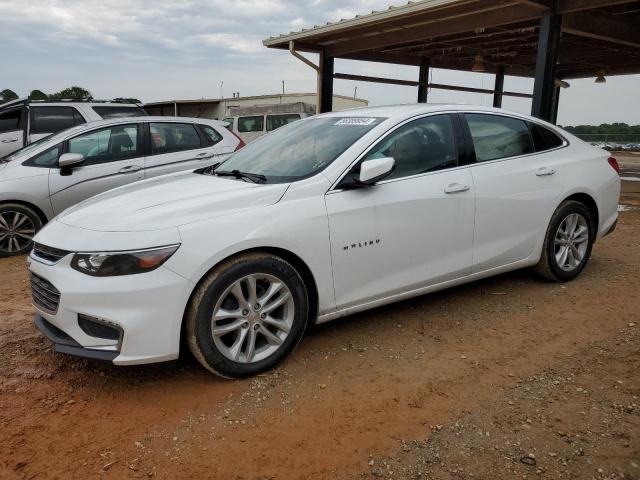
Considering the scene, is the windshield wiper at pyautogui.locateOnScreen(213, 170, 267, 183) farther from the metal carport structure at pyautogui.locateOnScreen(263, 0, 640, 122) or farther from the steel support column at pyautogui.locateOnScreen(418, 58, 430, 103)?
the steel support column at pyautogui.locateOnScreen(418, 58, 430, 103)

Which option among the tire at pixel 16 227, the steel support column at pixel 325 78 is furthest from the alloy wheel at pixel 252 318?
the steel support column at pixel 325 78

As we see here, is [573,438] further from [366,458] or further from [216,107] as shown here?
[216,107]

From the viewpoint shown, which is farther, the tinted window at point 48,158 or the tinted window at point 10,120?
the tinted window at point 10,120

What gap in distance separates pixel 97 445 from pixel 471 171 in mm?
2999

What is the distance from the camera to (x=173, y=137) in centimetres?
696

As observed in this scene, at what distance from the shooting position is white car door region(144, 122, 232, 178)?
671cm

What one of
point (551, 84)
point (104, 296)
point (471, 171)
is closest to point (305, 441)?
point (104, 296)

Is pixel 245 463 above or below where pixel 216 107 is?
below

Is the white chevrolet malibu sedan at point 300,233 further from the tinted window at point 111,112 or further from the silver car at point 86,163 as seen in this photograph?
the tinted window at point 111,112

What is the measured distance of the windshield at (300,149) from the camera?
3.50m

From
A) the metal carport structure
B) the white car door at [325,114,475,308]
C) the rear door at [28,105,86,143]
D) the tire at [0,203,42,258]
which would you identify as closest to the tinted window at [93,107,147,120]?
the rear door at [28,105,86,143]

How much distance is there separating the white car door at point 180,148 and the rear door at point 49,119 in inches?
96.3

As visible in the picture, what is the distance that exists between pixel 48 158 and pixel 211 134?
2.05 m

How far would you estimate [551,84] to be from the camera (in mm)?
8445
